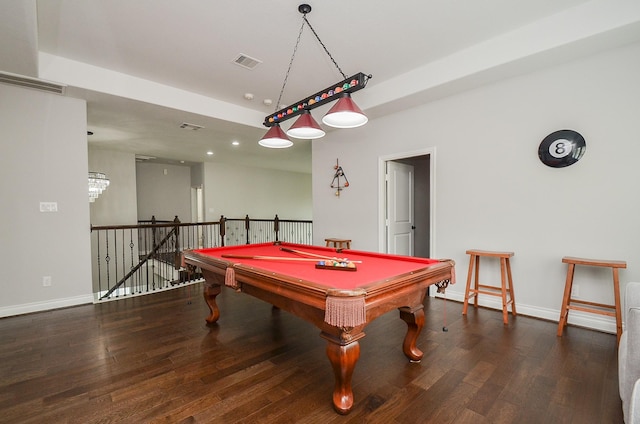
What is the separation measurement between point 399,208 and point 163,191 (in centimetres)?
802

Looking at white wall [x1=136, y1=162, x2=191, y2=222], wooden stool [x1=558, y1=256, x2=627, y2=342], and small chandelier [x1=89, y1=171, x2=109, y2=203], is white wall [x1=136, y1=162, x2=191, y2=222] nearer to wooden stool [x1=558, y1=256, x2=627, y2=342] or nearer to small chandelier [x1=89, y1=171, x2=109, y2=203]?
small chandelier [x1=89, y1=171, x2=109, y2=203]

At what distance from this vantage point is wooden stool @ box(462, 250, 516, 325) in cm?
320

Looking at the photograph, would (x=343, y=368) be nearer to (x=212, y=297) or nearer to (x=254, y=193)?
(x=212, y=297)

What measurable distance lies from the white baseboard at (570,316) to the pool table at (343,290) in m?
1.69

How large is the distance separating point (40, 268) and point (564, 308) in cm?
591

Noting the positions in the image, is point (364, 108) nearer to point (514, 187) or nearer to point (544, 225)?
point (514, 187)

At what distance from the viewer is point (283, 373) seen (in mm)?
2217

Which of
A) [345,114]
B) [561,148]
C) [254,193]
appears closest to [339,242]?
[345,114]

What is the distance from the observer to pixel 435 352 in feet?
8.27

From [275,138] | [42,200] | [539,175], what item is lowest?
[42,200]

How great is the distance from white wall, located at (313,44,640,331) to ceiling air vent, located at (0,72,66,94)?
14.2 feet

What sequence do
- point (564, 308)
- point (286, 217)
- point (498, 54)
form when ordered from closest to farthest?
point (564, 308), point (498, 54), point (286, 217)

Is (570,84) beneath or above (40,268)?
above

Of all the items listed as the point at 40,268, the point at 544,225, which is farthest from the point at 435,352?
the point at 40,268
